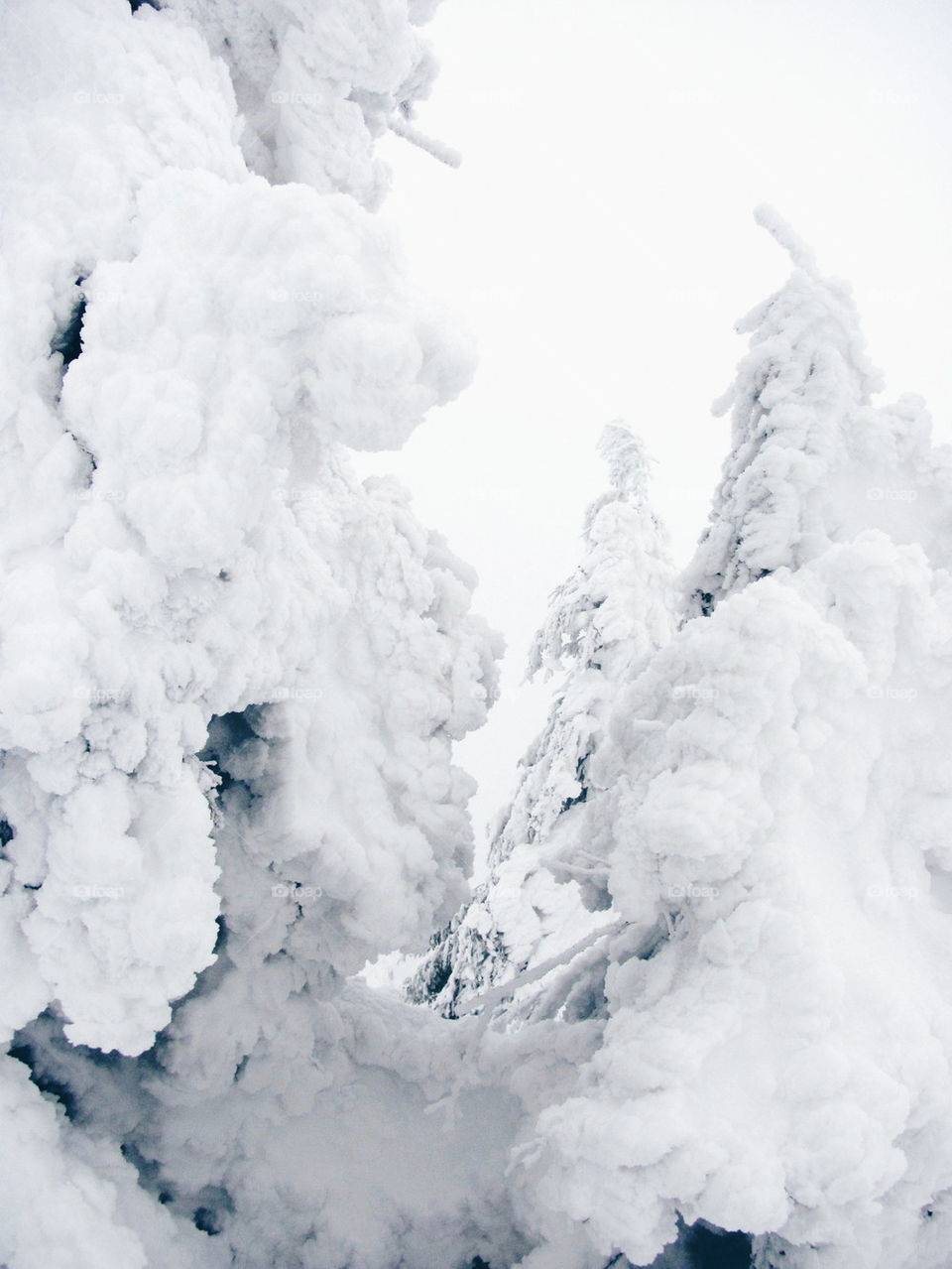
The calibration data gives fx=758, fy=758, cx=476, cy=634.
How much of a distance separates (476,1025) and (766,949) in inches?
166

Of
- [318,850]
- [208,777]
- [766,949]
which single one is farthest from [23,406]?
[766,949]

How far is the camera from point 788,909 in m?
5.88

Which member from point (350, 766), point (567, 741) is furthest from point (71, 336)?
point (567, 741)

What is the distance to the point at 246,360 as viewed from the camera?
17.3 ft

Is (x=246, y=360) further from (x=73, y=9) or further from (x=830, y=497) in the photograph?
(x=830, y=497)

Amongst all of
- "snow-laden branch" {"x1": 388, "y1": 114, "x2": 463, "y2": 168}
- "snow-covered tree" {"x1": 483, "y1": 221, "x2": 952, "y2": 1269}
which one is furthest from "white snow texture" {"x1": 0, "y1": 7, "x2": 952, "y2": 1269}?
"snow-laden branch" {"x1": 388, "y1": 114, "x2": 463, "y2": 168}

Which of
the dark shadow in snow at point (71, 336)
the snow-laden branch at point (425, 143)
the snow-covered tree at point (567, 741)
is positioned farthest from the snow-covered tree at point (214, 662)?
the snow-covered tree at point (567, 741)

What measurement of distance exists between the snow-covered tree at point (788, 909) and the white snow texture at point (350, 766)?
0.03 meters

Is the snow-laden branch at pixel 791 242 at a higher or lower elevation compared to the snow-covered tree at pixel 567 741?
higher

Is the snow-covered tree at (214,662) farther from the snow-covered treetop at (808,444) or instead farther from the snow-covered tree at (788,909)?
the snow-covered treetop at (808,444)

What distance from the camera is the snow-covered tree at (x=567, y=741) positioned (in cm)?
1201

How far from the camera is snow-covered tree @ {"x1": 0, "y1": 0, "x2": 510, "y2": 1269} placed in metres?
5.11

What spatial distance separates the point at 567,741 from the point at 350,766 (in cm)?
579

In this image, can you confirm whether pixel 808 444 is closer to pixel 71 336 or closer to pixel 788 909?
pixel 788 909
